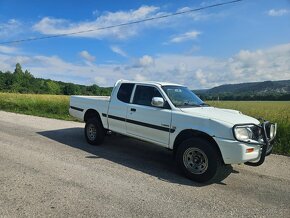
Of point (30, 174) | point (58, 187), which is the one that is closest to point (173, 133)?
point (58, 187)

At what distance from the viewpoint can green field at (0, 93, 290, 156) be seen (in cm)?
Answer: 816

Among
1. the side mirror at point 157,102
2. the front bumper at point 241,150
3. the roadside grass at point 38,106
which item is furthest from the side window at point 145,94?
the roadside grass at point 38,106

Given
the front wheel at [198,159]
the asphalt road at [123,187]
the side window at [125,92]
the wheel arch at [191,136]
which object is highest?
the side window at [125,92]

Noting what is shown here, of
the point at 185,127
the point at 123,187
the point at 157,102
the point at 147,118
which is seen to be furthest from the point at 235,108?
the point at 123,187

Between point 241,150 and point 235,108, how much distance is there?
8325 mm

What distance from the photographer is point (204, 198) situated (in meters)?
4.36

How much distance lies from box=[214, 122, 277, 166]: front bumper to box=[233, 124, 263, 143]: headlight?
9 cm

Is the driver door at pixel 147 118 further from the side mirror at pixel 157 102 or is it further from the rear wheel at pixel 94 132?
the rear wheel at pixel 94 132

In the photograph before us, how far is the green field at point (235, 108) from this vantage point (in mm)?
8158

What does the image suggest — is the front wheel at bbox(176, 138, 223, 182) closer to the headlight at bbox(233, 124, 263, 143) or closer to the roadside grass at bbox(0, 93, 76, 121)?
the headlight at bbox(233, 124, 263, 143)

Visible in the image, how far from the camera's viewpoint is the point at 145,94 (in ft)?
21.1

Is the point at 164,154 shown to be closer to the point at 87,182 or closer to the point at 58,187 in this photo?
the point at 87,182

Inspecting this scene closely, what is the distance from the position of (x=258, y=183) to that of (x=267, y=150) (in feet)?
2.10

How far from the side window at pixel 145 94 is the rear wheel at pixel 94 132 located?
1.45 m
